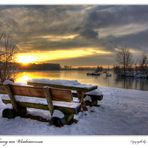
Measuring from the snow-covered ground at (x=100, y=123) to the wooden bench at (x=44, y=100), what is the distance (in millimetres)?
252

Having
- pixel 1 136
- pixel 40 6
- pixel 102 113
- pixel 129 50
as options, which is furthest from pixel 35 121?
pixel 129 50

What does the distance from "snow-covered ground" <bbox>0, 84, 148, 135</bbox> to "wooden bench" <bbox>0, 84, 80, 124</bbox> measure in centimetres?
25

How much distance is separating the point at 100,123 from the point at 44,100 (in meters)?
1.37

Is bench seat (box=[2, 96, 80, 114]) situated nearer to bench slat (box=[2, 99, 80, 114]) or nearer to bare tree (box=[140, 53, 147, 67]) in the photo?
bench slat (box=[2, 99, 80, 114])

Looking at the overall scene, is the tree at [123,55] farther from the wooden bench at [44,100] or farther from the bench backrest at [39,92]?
the bench backrest at [39,92]

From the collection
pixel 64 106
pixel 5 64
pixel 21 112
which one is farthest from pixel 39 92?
pixel 5 64

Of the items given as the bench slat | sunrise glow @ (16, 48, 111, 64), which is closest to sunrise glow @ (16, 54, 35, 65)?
sunrise glow @ (16, 48, 111, 64)

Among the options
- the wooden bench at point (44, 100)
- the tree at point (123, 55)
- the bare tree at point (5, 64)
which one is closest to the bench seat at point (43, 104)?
the wooden bench at point (44, 100)

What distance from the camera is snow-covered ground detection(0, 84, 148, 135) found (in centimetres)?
542

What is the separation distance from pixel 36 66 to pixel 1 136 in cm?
233

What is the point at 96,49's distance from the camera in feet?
23.1

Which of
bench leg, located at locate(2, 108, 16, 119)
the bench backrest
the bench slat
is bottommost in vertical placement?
bench leg, located at locate(2, 108, 16, 119)

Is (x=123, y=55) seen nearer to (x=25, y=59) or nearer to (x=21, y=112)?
(x=25, y=59)

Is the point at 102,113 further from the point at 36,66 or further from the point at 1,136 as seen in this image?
the point at 1,136
